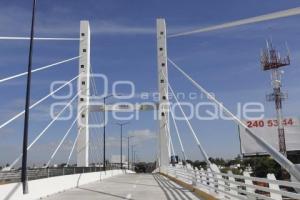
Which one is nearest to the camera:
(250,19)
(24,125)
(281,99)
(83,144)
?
(250,19)

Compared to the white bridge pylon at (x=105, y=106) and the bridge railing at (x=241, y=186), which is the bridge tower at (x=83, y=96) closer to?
the white bridge pylon at (x=105, y=106)

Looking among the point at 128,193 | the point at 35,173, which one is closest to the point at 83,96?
the point at 35,173

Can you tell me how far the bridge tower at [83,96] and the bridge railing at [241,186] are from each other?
939cm

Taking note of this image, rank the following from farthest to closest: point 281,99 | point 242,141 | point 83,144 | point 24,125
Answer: point 242,141
point 281,99
point 83,144
point 24,125

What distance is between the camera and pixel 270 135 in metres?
89.2

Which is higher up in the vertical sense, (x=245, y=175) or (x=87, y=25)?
(x=87, y=25)

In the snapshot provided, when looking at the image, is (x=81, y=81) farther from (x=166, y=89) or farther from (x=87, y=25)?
(x=166, y=89)

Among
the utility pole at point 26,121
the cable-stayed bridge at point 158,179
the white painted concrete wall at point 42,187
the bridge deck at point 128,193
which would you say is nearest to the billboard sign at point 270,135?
the cable-stayed bridge at point 158,179

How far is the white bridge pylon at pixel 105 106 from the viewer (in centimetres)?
3500

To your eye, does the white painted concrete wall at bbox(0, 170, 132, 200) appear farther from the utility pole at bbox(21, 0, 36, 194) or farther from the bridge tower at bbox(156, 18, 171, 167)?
the bridge tower at bbox(156, 18, 171, 167)

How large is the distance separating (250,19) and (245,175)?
4.04 meters

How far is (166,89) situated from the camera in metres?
40.5

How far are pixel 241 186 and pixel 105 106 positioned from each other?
28.0m

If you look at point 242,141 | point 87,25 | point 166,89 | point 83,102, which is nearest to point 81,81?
point 83,102
